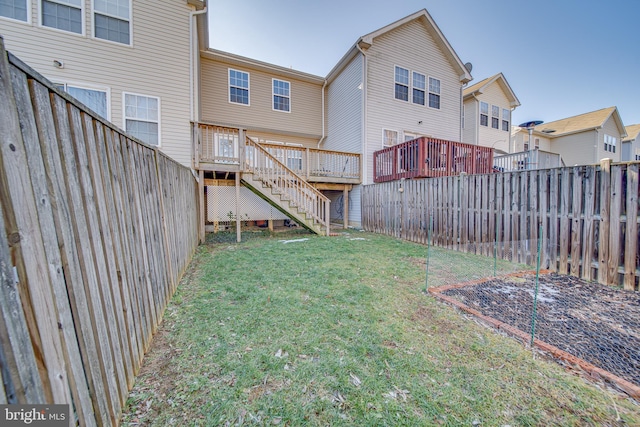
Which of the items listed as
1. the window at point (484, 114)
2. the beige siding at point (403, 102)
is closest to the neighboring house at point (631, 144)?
the window at point (484, 114)

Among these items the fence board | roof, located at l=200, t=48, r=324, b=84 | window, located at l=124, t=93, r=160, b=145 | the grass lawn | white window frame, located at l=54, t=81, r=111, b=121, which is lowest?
the grass lawn

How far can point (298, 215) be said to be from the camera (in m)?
7.74

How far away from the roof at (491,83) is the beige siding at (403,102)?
2.60 metres

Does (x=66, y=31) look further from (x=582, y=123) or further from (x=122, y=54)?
(x=582, y=123)

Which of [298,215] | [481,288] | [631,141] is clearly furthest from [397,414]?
[631,141]

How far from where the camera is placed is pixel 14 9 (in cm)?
632

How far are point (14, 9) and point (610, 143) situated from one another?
32.6 metres

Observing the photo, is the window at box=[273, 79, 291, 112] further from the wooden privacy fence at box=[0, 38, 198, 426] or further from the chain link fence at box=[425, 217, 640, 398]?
the wooden privacy fence at box=[0, 38, 198, 426]

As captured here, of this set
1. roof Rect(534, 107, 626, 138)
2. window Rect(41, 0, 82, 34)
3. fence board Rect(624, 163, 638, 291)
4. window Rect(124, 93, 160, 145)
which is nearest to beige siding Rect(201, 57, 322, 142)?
window Rect(124, 93, 160, 145)

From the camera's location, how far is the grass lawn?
5.14 ft

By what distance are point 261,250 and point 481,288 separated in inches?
175

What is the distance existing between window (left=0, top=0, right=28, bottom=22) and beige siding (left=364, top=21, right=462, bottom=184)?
396 inches

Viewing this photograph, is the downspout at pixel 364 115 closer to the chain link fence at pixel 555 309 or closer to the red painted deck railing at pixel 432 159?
the red painted deck railing at pixel 432 159

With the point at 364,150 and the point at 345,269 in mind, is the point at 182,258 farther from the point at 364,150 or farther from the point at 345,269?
the point at 364,150
